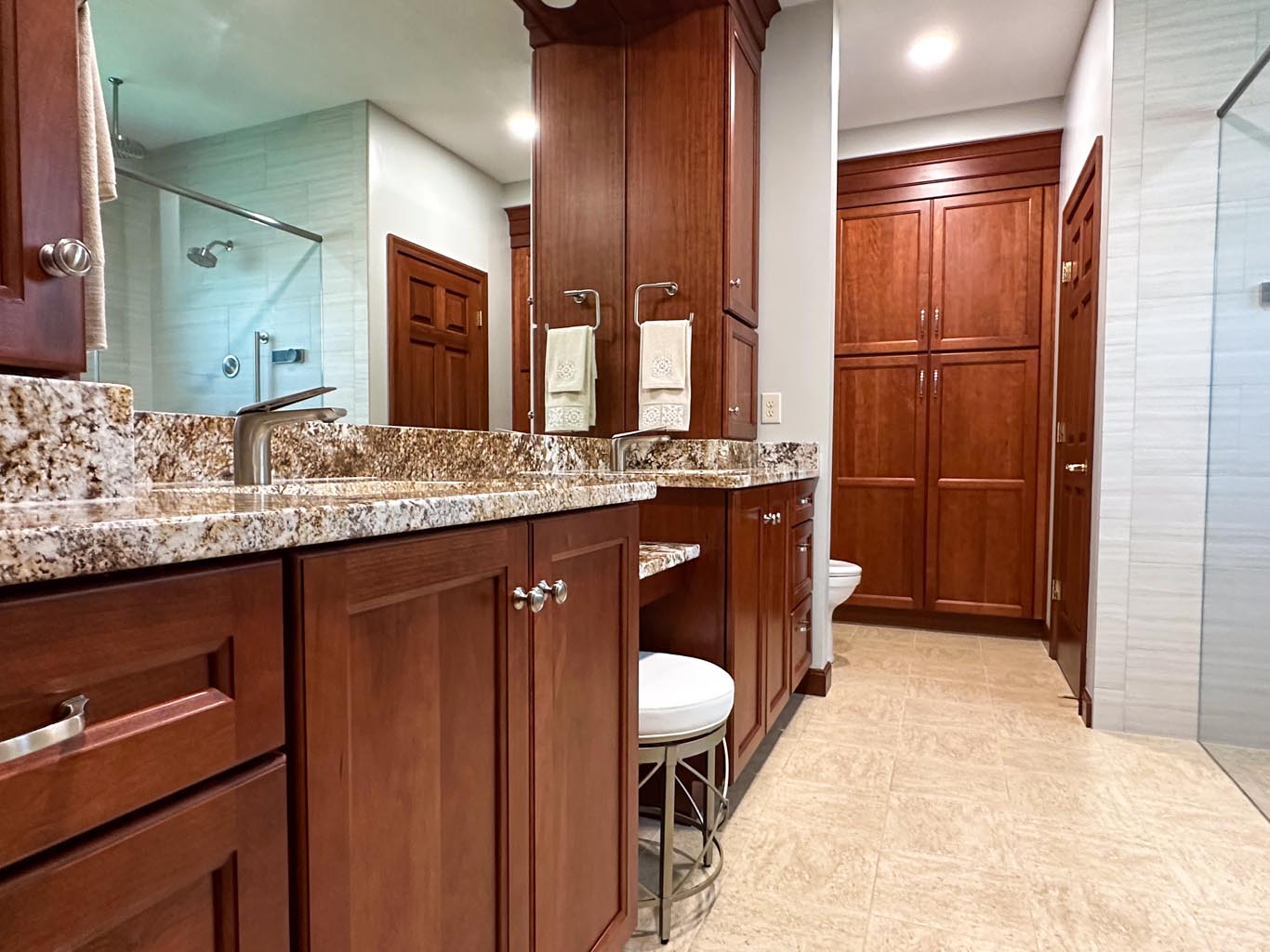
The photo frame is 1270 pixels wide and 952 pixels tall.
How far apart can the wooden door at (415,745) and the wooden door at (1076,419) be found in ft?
7.93

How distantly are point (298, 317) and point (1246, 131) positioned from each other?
2.69 meters

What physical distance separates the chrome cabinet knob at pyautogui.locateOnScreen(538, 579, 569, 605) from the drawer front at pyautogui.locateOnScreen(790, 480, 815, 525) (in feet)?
4.93

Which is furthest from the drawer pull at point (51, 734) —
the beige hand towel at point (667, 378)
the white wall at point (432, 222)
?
the beige hand towel at point (667, 378)

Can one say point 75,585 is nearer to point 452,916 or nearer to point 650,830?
point 452,916

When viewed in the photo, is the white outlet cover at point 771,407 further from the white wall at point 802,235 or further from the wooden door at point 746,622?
the wooden door at point 746,622

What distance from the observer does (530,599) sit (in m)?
0.88

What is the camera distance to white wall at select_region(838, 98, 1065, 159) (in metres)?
3.35

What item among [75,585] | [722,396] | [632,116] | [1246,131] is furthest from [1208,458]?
[75,585]

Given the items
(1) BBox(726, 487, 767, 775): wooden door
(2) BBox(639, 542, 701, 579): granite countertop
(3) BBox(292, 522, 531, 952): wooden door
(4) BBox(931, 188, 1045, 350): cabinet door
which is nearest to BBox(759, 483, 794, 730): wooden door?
(1) BBox(726, 487, 767, 775): wooden door

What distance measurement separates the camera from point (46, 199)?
713 mm

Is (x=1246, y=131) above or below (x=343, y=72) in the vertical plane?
above

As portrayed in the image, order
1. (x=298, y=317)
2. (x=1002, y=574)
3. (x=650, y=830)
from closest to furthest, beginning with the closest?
(x=298, y=317) < (x=650, y=830) < (x=1002, y=574)

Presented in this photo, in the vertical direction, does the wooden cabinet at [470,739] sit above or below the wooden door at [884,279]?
below

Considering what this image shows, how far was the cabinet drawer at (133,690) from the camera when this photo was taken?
0.40m
